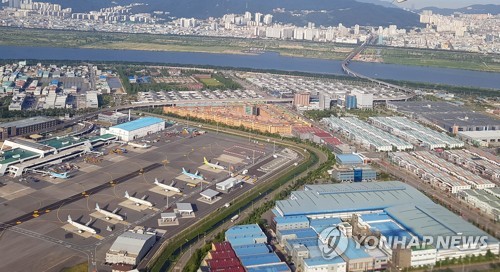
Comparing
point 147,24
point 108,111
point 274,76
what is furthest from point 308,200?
point 147,24

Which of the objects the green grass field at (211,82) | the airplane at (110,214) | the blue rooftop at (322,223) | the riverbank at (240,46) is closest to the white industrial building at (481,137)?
the blue rooftop at (322,223)

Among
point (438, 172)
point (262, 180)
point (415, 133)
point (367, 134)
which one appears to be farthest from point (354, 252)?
point (415, 133)

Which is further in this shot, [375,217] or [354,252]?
[375,217]

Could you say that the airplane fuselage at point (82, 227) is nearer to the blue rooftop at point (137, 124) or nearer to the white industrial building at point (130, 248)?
the white industrial building at point (130, 248)

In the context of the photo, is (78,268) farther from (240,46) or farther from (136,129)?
(240,46)

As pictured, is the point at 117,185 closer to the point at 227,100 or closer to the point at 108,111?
the point at 108,111

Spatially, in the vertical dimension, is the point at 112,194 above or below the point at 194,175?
below
